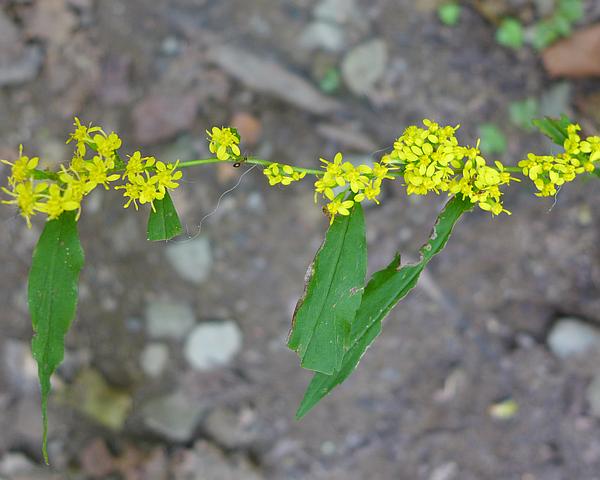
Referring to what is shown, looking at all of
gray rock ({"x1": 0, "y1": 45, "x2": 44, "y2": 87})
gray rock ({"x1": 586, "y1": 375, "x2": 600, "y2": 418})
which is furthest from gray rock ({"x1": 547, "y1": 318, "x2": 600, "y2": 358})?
gray rock ({"x1": 0, "y1": 45, "x2": 44, "y2": 87})

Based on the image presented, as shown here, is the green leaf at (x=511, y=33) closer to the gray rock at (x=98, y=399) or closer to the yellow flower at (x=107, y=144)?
the yellow flower at (x=107, y=144)

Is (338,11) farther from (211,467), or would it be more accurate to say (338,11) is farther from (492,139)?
(211,467)

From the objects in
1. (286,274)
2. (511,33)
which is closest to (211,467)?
(286,274)

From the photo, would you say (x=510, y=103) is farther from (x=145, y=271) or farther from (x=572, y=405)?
(x=145, y=271)

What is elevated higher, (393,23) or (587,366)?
(393,23)

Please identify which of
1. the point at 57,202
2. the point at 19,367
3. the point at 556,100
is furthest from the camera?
the point at 19,367

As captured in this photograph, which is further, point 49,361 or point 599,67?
point 599,67

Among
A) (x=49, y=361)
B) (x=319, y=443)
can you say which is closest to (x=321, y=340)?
(x=49, y=361)
